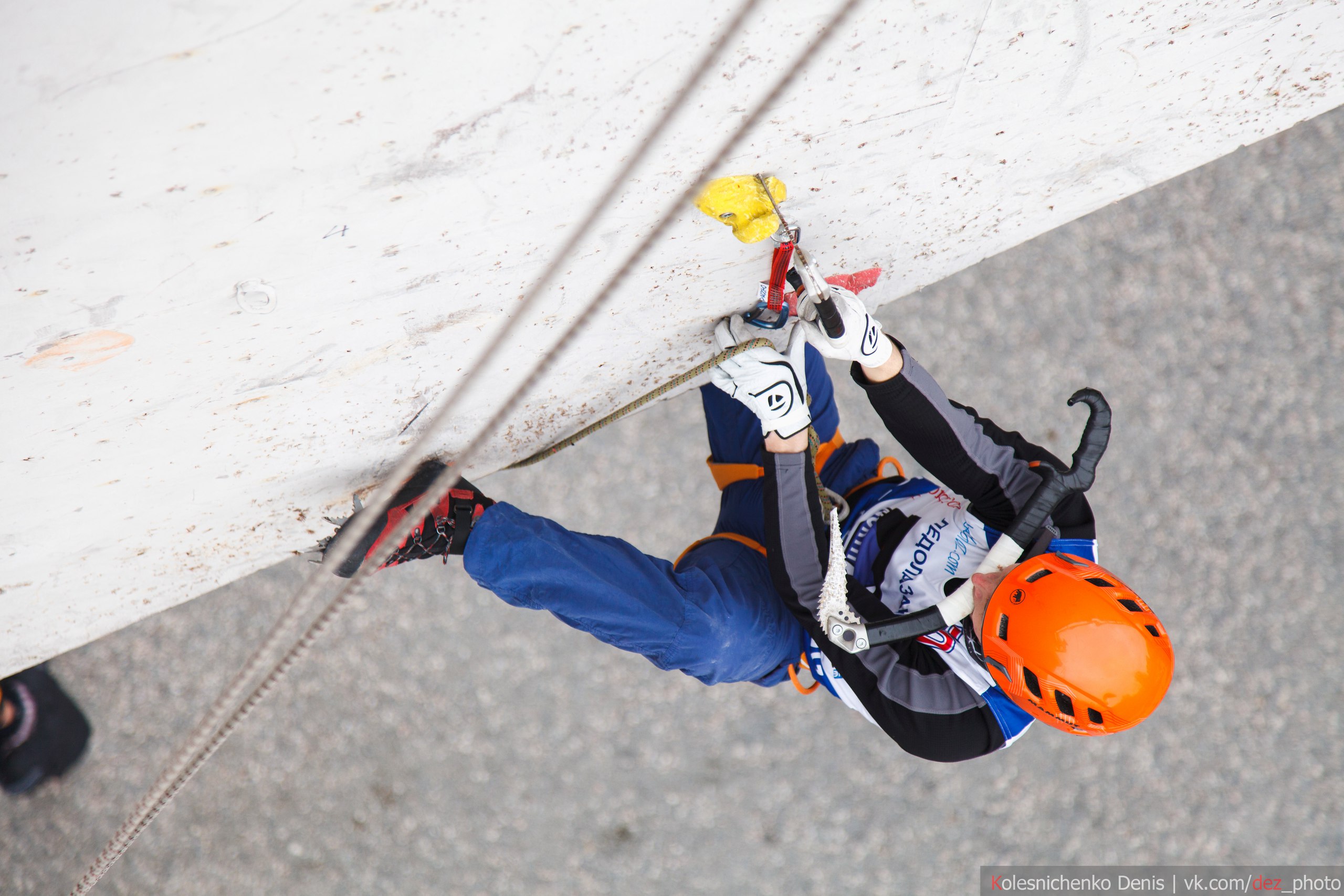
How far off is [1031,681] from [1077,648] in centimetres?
8

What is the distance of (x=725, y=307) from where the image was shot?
1402 millimetres

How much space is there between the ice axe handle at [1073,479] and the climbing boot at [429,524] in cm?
87

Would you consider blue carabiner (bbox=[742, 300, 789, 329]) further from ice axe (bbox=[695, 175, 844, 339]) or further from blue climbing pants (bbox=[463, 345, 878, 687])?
blue climbing pants (bbox=[463, 345, 878, 687])

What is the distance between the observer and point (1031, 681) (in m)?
1.19

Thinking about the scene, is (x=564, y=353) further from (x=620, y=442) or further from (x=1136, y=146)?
(x=1136, y=146)

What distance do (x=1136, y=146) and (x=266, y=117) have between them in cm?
131

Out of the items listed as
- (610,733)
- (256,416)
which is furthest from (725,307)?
(610,733)

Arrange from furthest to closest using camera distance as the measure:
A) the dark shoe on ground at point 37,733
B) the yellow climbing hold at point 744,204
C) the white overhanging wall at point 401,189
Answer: the dark shoe on ground at point 37,733
the yellow climbing hold at point 744,204
the white overhanging wall at point 401,189

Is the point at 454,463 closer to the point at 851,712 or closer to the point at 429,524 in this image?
the point at 429,524

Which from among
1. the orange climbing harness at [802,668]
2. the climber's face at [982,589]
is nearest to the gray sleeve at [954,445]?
the climber's face at [982,589]

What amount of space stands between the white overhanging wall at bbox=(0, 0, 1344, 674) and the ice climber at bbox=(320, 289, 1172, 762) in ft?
0.68

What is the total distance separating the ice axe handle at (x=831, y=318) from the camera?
1161 millimetres

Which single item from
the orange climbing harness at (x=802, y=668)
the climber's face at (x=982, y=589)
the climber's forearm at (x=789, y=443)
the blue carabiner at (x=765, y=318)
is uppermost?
the blue carabiner at (x=765, y=318)

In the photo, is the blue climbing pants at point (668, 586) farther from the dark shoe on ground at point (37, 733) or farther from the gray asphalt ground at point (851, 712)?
the dark shoe on ground at point (37, 733)
